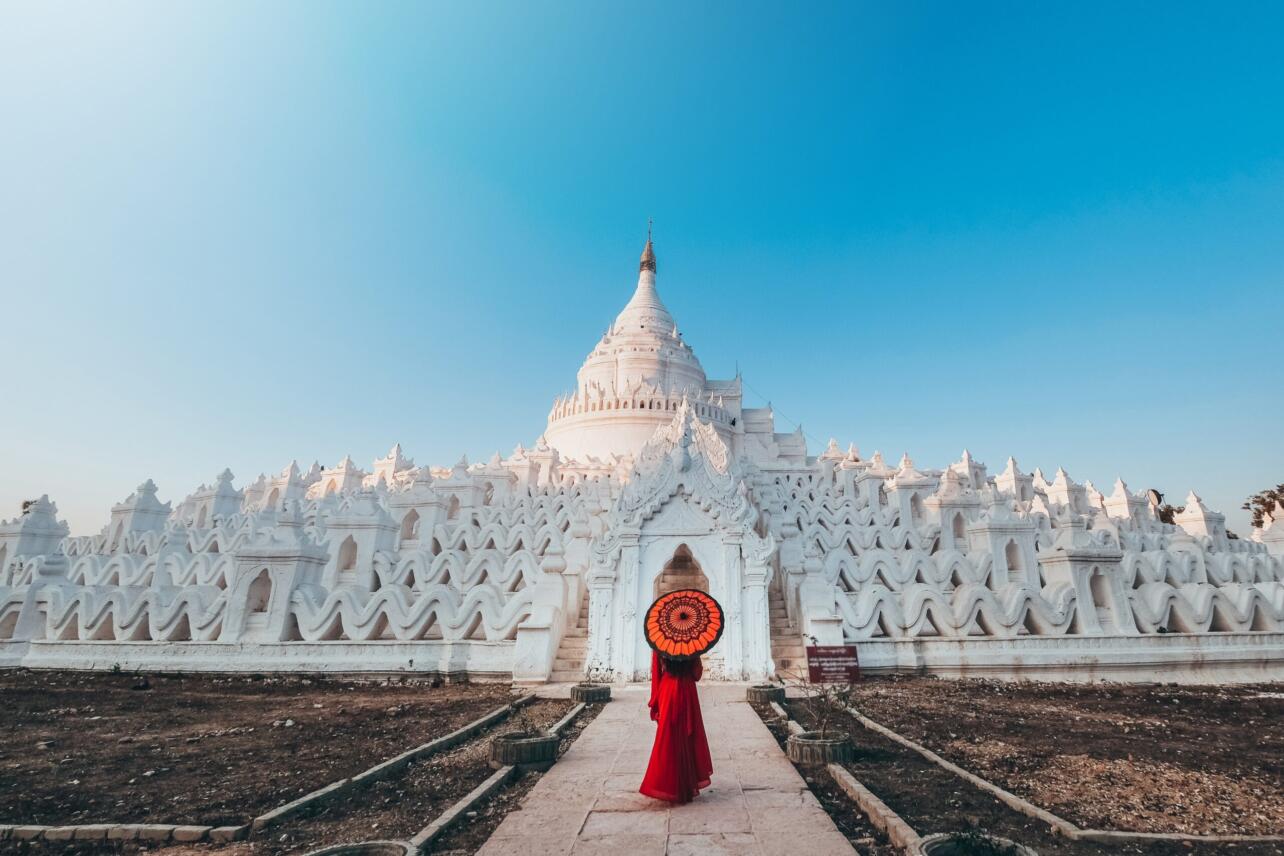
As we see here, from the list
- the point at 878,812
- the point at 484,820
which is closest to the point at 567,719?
the point at 484,820

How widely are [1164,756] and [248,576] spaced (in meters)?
17.2

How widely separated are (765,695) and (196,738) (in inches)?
310

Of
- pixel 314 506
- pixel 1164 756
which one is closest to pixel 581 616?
pixel 1164 756

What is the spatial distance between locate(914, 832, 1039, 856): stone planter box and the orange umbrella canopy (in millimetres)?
2102

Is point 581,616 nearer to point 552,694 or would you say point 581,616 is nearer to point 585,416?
point 552,694

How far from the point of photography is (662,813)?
17.6 ft

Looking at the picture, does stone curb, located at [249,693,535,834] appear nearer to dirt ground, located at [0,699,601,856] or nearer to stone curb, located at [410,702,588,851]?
dirt ground, located at [0,699,601,856]

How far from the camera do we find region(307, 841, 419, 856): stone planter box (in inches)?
175

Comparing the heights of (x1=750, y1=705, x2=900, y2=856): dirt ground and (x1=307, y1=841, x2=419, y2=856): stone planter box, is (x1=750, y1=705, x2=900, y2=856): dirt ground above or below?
below

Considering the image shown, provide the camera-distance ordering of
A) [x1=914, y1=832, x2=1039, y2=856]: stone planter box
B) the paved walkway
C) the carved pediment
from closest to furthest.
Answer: [x1=914, y1=832, x2=1039, y2=856]: stone planter box → the paved walkway → the carved pediment

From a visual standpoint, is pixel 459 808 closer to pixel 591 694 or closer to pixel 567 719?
pixel 567 719

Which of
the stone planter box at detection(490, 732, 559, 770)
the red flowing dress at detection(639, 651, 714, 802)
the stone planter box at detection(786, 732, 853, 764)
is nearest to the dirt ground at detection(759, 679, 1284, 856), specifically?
the stone planter box at detection(786, 732, 853, 764)

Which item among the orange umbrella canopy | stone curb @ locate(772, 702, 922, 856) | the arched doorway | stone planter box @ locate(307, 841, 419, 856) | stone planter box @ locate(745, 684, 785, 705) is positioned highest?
the arched doorway

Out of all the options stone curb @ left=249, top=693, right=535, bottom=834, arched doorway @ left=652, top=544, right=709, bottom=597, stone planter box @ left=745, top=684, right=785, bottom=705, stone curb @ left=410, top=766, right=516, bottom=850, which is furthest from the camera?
arched doorway @ left=652, top=544, right=709, bottom=597
